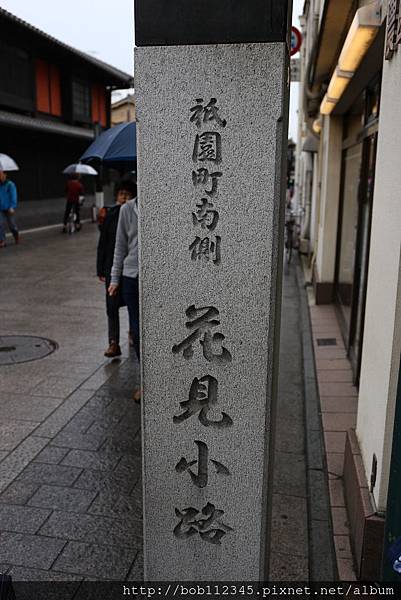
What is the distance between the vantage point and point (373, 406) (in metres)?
3.57

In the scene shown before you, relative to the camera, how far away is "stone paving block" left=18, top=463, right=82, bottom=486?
453 cm

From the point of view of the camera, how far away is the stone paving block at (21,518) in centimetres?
394

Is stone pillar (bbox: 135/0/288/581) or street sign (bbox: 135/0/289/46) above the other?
street sign (bbox: 135/0/289/46)

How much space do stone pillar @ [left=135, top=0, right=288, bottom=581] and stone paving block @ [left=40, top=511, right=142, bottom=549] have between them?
79 centimetres

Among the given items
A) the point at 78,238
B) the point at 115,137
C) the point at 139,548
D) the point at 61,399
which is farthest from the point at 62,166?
the point at 139,548

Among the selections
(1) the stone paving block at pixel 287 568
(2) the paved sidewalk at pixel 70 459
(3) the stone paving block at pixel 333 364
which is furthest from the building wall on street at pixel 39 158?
(1) the stone paving block at pixel 287 568

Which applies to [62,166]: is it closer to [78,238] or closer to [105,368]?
[78,238]

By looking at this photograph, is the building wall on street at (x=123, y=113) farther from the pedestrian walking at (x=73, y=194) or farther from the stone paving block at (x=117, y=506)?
the stone paving block at (x=117, y=506)

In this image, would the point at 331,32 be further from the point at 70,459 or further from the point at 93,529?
the point at 93,529

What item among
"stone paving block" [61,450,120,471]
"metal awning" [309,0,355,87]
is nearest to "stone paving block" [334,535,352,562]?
"stone paving block" [61,450,120,471]

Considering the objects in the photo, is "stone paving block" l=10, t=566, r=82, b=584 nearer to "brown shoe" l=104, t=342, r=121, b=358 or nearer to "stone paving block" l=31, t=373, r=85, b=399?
"stone paving block" l=31, t=373, r=85, b=399

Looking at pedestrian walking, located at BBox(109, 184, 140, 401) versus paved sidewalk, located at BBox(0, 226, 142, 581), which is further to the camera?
pedestrian walking, located at BBox(109, 184, 140, 401)

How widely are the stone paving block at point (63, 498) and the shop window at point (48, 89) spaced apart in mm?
18732

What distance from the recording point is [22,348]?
7684 mm
